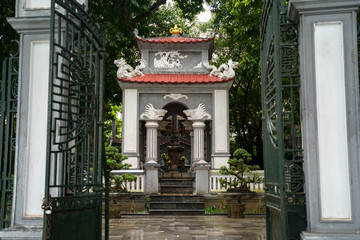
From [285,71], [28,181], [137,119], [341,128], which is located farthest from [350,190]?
[137,119]

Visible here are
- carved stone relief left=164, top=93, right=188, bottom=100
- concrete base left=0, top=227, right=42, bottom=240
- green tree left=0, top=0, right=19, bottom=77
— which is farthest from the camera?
carved stone relief left=164, top=93, right=188, bottom=100

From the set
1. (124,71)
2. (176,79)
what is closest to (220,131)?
(176,79)

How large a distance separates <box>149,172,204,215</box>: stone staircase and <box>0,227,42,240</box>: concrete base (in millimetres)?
7518

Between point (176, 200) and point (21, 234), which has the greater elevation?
point (21, 234)

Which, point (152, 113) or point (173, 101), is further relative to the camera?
point (173, 101)

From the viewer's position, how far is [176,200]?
1223 cm

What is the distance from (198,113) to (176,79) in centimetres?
148

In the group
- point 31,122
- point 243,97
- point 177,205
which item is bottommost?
point 177,205

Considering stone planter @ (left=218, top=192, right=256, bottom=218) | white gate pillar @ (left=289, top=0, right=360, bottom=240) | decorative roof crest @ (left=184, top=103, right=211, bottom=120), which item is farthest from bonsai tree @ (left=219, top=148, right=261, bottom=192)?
white gate pillar @ (left=289, top=0, right=360, bottom=240)

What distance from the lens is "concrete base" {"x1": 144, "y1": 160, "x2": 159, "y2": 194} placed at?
41.3 feet

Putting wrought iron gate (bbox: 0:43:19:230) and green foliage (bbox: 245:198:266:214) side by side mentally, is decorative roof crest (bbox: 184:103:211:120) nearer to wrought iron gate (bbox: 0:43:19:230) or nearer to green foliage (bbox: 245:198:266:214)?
green foliage (bbox: 245:198:266:214)

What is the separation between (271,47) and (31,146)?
8.91ft

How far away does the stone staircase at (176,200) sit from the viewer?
11.7 metres

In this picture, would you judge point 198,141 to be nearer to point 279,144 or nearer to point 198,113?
point 198,113
